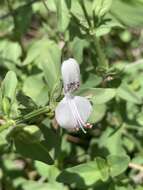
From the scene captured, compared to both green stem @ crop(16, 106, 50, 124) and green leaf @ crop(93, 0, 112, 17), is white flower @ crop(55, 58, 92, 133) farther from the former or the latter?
green leaf @ crop(93, 0, 112, 17)

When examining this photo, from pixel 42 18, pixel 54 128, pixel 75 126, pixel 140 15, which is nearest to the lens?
pixel 75 126

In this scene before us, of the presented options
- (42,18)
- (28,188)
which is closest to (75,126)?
(28,188)

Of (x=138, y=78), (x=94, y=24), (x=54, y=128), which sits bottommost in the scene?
(x=138, y=78)

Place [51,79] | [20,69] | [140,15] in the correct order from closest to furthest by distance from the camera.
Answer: [51,79] → [140,15] → [20,69]

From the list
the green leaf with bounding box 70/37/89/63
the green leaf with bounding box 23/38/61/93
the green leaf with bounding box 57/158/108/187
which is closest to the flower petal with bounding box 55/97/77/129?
the green leaf with bounding box 23/38/61/93

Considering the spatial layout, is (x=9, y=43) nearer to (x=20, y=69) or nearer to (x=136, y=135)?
(x=20, y=69)

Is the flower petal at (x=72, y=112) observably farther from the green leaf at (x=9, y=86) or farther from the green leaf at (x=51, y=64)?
the green leaf at (x=9, y=86)

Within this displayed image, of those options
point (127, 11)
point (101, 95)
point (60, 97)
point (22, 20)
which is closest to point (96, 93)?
point (101, 95)

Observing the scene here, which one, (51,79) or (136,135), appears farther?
(136,135)
